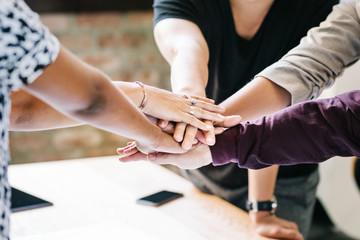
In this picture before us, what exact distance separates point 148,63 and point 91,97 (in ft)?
6.71

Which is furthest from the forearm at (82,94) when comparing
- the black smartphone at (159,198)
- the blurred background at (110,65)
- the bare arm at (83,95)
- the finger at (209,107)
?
the blurred background at (110,65)

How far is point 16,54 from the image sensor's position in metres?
0.58

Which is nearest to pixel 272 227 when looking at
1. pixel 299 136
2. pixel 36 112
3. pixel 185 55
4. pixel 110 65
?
pixel 299 136

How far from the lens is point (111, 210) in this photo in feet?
4.10

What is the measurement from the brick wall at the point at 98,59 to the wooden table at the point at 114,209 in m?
0.97

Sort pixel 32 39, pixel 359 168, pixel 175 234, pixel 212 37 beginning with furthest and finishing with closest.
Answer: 1. pixel 359 168
2. pixel 212 37
3. pixel 175 234
4. pixel 32 39

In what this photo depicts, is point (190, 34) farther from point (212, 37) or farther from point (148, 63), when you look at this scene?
point (148, 63)

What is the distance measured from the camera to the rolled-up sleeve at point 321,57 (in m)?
1.16

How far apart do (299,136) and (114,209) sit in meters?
0.53

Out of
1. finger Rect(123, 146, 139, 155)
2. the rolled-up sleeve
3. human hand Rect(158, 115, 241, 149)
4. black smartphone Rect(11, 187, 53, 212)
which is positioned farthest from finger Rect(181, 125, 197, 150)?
black smartphone Rect(11, 187, 53, 212)

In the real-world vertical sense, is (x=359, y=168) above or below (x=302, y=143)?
below

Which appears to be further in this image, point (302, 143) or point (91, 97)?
point (302, 143)

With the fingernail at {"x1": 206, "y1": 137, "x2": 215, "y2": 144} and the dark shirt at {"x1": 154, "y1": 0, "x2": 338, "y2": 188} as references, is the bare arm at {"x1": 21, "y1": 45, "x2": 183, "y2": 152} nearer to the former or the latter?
the fingernail at {"x1": 206, "y1": 137, "x2": 215, "y2": 144}

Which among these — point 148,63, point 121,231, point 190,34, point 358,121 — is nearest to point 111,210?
point 121,231
